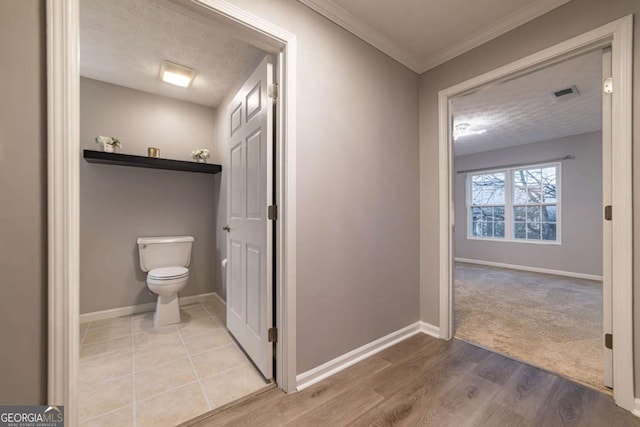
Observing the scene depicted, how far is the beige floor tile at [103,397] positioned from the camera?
139 centimetres

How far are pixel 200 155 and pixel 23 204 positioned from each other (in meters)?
2.16

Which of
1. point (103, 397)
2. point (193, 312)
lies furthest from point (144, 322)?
point (103, 397)

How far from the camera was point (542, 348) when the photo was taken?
2053 millimetres

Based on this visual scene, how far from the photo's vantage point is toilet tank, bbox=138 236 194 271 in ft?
8.64

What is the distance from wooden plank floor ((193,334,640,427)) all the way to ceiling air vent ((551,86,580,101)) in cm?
300

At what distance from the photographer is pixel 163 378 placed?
1668 millimetres

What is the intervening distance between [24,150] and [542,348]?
10.9 ft

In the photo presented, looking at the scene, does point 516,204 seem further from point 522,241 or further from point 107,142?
point 107,142

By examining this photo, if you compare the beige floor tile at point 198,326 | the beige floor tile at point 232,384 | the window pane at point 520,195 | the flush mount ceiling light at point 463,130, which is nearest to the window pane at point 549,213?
the window pane at point 520,195

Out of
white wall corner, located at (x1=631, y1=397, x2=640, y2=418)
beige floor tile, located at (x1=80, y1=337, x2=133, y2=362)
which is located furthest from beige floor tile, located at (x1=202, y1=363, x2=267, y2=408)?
white wall corner, located at (x1=631, y1=397, x2=640, y2=418)

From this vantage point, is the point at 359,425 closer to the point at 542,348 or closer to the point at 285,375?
the point at 285,375

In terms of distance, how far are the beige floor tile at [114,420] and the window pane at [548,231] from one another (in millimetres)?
6355

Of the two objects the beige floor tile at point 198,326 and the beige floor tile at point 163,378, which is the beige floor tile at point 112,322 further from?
the beige floor tile at point 163,378

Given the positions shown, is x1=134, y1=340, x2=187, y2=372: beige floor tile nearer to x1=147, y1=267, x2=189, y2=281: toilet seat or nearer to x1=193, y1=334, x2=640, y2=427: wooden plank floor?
x1=147, y1=267, x2=189, y2=281: toilet seat
